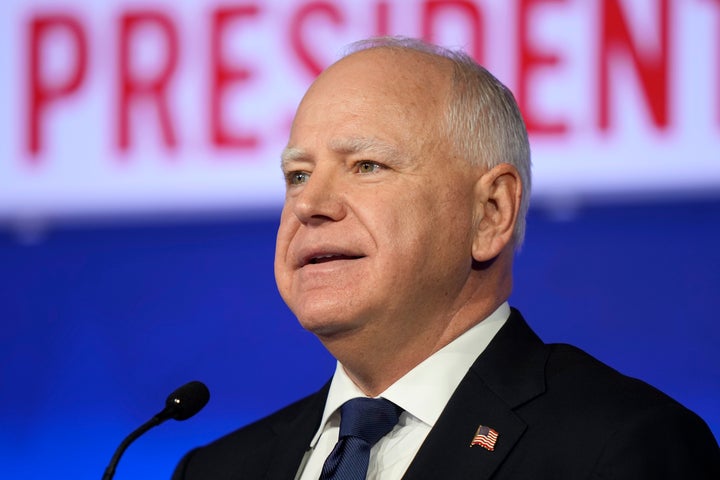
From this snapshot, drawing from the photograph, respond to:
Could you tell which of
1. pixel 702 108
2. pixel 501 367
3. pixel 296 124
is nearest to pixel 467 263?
pixel 501 367

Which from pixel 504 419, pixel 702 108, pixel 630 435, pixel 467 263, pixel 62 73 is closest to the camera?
pixel 630 435

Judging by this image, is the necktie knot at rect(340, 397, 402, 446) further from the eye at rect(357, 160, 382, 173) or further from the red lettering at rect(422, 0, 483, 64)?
the red lettering at rect(422, 0, 483, 64)

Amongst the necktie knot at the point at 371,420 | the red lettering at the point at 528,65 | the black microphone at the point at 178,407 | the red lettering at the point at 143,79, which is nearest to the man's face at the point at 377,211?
the necktie knot at the point at 371,420

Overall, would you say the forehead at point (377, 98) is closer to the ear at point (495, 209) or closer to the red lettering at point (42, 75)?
the ear at point (495, 209)

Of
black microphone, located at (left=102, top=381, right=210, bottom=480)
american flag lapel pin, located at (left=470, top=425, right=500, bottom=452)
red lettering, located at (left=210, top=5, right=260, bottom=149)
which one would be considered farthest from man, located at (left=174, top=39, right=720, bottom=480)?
red lettering, located at (left=210, top=5, right=260, bottom=149)

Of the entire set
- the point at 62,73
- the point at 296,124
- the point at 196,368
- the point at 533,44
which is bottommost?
the point at 196,368

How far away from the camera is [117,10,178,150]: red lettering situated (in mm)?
3416

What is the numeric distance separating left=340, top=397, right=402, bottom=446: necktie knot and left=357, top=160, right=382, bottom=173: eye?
436mm

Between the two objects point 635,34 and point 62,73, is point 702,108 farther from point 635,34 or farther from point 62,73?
point 62,73

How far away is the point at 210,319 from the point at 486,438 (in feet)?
4.92

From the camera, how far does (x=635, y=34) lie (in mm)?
3043

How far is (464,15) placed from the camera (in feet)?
10.4

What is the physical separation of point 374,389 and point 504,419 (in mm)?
314

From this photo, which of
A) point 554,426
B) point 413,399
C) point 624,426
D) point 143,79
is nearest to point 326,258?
point 413,399
